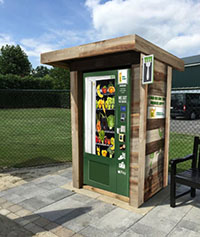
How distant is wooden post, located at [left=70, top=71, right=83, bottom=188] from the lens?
135 inches

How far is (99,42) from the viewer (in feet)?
8.67

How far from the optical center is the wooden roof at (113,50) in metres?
2.41

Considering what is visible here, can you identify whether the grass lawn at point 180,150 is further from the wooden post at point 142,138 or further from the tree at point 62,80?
the tree at point 62,80

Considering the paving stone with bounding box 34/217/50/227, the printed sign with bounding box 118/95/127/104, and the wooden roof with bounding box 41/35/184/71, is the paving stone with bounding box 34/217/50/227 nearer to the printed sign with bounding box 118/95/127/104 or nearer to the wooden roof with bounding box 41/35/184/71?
the printed sign with bounding box 118/95/127/104

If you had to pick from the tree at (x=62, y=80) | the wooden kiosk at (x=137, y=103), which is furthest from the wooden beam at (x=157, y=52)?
the tree at (x=62, y=80)

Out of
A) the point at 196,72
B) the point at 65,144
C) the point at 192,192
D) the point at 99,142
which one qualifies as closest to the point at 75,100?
the point at 99,142

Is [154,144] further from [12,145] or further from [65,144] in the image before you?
[12,145]

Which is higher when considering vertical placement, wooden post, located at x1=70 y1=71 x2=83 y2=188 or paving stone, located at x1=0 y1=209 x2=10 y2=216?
wooden post, located at x1=70 y1=71 x2=83 y2=188

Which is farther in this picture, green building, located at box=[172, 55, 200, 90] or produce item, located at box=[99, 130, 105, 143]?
green building, located at box=[172, 55, 200, 90]

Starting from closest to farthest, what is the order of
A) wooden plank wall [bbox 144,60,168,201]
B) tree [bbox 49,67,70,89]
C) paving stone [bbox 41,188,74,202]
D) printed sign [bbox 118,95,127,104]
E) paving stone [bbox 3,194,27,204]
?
1. printed sign [bbox 118,95,127,104]
2. wooden plank wall [bbox 144,60,168,201]
3. paving stone [bbox 3,194,27,204]
4. paving stone [bbox 41,188,74,202]
5. tree [bbox 49,67,70,89]

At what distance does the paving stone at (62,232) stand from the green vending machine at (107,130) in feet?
3.44

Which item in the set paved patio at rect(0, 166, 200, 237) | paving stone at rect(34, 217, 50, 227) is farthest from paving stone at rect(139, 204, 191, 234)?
paving stone at rect(34, 217, 50, 227)

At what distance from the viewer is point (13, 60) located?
4331 cm

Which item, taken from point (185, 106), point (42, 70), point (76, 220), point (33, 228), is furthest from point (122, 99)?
point (42, 70)
